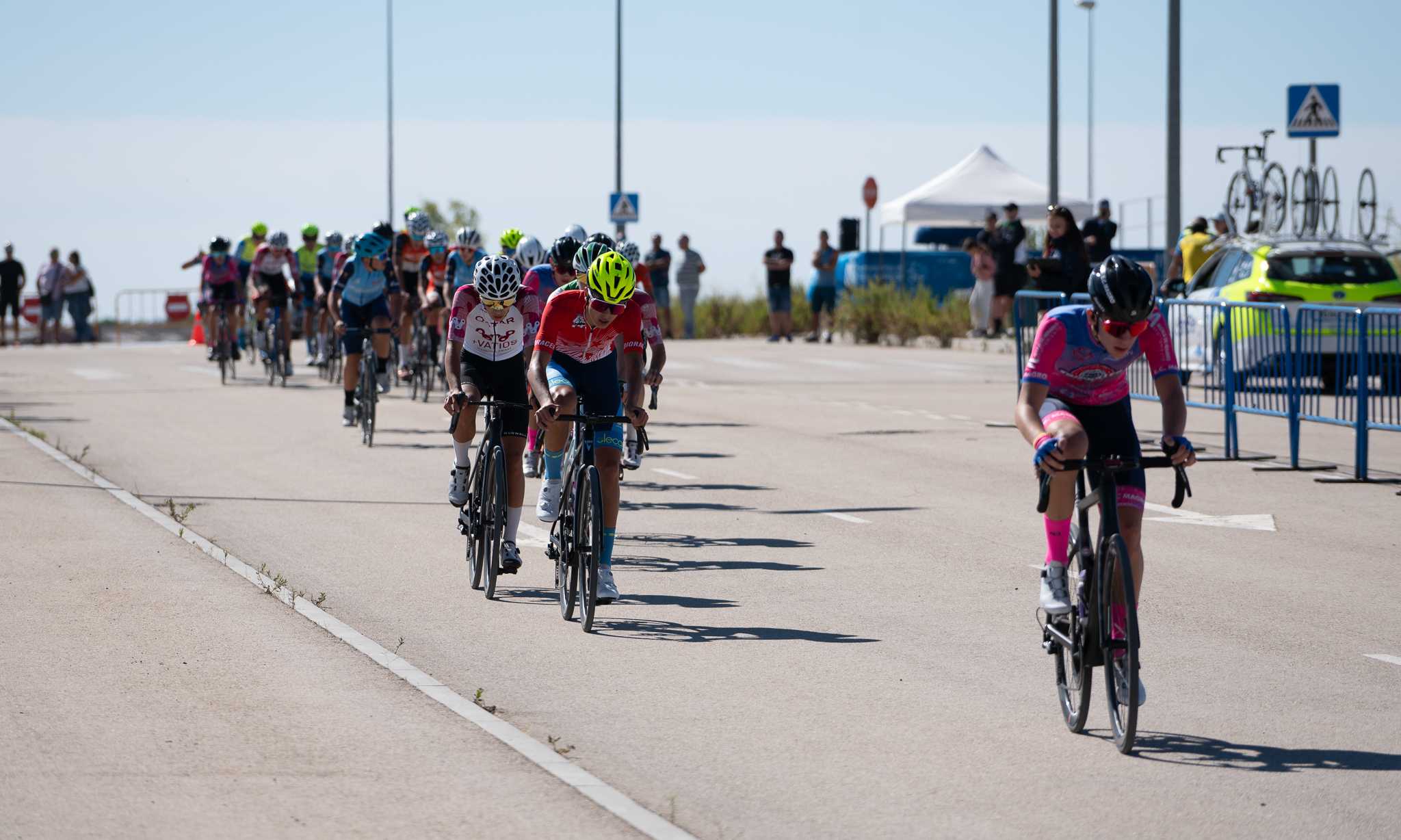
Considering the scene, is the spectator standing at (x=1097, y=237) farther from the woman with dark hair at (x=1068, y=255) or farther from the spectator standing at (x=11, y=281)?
the spectator standing at (x=11, y=281)

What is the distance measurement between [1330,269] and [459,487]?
14.4 metres

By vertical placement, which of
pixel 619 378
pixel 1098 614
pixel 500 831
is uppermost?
pixel 619 378

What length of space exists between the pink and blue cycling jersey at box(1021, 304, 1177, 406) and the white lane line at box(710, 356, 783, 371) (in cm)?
2305

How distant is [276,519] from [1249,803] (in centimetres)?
817

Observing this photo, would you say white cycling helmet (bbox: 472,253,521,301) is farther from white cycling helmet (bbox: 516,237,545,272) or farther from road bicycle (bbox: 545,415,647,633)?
white cycling helmet (bbox: 516,237,545,272)

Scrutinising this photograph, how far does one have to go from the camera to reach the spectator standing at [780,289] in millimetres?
37281

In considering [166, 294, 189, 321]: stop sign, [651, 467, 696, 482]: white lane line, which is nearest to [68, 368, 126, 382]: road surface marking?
[651, 467, 696, 482]: white lane line

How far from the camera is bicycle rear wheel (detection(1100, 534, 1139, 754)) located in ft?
21.1

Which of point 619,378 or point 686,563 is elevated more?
point 619,378

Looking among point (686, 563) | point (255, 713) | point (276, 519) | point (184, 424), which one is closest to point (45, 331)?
point (184, 424)

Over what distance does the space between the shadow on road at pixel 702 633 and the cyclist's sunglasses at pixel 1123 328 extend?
2409 millimetres

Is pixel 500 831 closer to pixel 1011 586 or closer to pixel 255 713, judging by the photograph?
pixel 255 713

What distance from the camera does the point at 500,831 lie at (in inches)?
222

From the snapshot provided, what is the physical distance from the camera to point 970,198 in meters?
41.0
